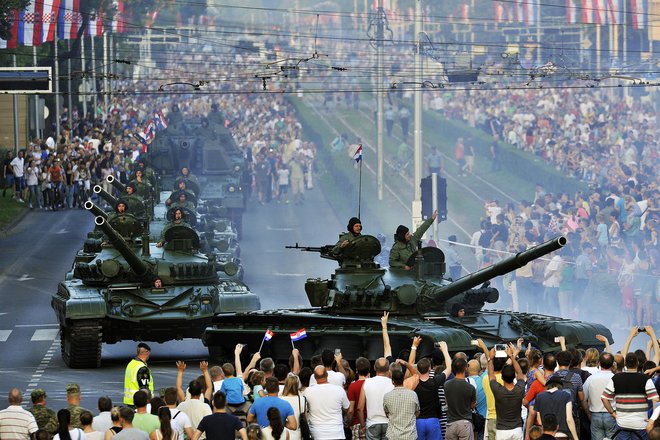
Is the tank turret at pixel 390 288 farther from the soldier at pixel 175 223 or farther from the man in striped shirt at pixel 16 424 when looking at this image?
the man in striped shirt at pixel 16 424

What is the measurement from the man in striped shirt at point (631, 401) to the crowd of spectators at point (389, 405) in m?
0.01

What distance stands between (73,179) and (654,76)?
58.1ft

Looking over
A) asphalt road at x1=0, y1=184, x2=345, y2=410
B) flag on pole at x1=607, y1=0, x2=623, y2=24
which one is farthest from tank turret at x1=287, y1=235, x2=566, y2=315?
flag on pole at x1=607, y1=0, x2=623, y2=24

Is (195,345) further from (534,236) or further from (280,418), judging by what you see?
(280,418)

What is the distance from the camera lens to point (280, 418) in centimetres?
1991

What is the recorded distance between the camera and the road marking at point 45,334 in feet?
131

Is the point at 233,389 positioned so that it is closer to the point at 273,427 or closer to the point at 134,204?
the point at 273,427

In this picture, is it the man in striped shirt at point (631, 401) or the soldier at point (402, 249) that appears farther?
the soldier at point (402, 249)

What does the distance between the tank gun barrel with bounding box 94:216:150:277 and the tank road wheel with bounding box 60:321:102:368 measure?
1.55 meters

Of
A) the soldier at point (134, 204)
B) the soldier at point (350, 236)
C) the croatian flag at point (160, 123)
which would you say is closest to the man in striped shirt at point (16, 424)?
the soldier at point (350, 236)

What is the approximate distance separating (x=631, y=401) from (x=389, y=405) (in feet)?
8.16

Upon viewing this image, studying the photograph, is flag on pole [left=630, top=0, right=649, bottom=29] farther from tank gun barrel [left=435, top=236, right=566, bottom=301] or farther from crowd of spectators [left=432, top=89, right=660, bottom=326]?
tank gun barrel [left=435, top=236, right=566, bottom=301]

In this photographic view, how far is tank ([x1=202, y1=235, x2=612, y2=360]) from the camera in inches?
1169

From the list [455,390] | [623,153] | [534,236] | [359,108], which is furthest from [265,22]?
[455,390]
